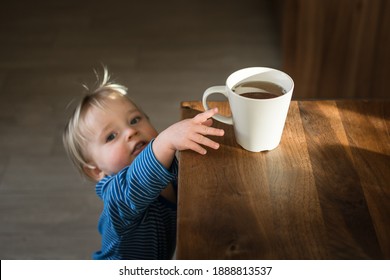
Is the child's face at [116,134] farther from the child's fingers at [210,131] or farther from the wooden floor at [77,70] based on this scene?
the wooden floor at [77,70]

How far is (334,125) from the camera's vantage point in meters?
0.91

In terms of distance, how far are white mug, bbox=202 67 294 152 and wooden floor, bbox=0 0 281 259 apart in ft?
2.97

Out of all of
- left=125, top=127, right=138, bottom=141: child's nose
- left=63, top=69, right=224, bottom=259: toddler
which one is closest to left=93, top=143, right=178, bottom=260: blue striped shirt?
left=63, top=69, right=224, bottom=259: toddler

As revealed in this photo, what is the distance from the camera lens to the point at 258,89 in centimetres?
87

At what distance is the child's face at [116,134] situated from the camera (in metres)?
1.14

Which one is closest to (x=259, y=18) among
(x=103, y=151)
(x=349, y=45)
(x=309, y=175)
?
(x=349, y=45)

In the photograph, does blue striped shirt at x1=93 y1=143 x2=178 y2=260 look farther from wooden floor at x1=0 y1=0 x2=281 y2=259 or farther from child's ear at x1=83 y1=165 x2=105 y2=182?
wooden floor at x1=0 y1=0 x2=281 y2=259

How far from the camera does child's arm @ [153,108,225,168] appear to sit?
2.85 feet

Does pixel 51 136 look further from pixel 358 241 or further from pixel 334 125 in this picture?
pixel 358 241

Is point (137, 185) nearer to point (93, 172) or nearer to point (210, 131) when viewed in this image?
point (210, 131)

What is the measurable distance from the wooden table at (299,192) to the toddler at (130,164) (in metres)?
0.05

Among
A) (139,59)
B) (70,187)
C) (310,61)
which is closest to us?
(70,187)

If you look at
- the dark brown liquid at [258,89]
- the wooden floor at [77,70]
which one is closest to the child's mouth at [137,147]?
the dark brown liquid at [258,89]

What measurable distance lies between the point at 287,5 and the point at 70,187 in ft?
3.06
